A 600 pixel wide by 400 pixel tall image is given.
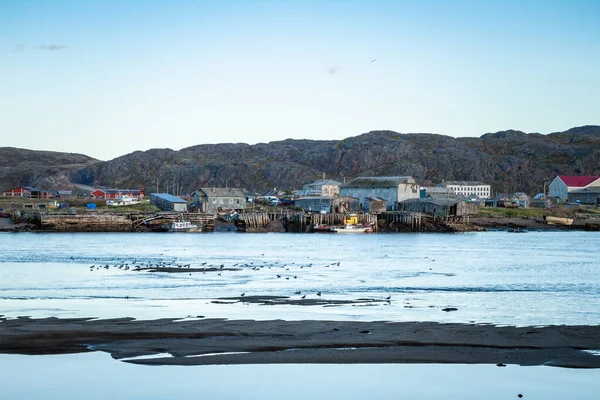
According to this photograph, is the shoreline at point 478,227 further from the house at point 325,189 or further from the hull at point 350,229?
the house at point 325,189

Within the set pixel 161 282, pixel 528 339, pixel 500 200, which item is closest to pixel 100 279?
pixel 161 282

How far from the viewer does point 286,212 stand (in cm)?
11238

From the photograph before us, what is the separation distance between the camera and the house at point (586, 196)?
148 meters

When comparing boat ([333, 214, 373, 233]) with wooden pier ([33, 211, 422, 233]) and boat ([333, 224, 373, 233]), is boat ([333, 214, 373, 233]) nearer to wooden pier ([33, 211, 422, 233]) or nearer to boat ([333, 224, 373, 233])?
boat ([333, 224, 373, 233])

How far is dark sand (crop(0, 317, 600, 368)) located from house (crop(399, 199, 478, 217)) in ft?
278

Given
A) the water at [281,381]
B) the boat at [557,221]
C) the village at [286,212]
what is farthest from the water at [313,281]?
the boat at [557,221]

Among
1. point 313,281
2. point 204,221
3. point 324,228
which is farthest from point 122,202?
point 313,281

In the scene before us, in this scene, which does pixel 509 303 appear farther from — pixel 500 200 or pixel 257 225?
pixel 500 200

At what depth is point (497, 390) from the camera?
18.1 meters

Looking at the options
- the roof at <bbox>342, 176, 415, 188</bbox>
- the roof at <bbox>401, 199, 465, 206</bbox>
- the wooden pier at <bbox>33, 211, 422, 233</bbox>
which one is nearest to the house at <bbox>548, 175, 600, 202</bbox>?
the roof at <bbox>342, 176, 415, 188</bbox>

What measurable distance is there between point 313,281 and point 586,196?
396 feet

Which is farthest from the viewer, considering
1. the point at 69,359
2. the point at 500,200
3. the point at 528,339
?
the point at 500,200

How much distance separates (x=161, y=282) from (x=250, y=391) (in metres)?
24.2

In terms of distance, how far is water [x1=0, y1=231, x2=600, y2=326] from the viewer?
97.0 ft
